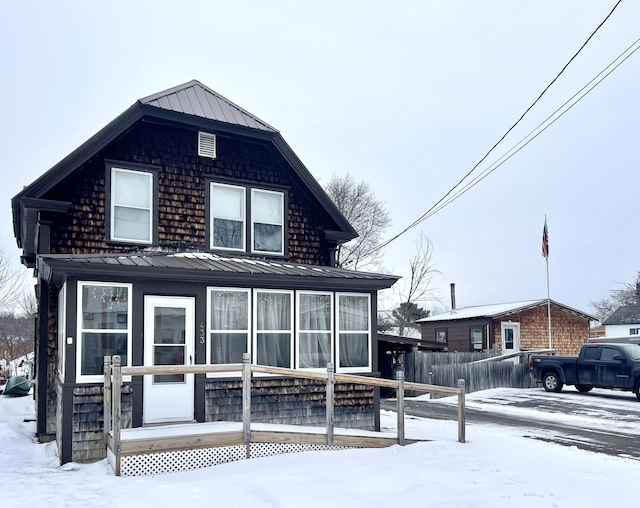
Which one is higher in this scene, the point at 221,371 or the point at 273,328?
the point at 273,328

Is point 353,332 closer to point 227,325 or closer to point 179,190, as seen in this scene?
point 227,325

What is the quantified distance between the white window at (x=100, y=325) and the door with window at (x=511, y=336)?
81.8 ft

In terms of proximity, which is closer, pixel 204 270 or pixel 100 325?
pixel 100 325

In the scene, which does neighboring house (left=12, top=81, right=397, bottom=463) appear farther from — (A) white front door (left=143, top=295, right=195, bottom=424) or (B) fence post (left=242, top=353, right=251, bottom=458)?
(B) fence post (left=242, top=353, right=251, bottom=458)

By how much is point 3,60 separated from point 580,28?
101ft

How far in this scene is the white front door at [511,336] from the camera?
1259 inches

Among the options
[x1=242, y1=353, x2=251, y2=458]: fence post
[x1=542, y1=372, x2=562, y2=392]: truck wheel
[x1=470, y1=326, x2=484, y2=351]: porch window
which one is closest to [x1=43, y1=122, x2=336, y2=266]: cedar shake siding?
[x1=242, y1=353, x2=251, y2=458]: fence post

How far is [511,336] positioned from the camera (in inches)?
1272

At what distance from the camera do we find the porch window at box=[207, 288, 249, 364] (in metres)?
11.7

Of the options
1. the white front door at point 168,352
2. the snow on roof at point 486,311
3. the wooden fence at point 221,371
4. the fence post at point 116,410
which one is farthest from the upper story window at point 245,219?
the snow on roof at point 486,311

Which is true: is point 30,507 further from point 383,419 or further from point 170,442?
→ point 383,419

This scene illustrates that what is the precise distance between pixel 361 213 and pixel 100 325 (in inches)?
1411

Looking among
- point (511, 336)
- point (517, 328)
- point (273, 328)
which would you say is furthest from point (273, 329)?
point (517, 328)

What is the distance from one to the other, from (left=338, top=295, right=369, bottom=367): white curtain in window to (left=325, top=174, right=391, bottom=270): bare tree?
3084 centimetres
